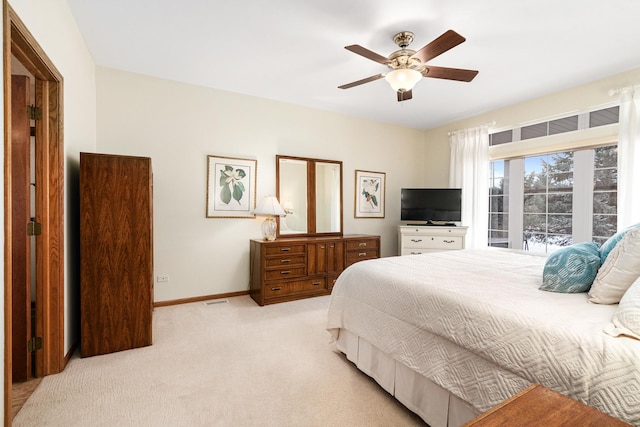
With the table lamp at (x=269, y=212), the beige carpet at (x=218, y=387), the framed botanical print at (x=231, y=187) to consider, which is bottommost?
the beige carpet at (x=218, y=387)

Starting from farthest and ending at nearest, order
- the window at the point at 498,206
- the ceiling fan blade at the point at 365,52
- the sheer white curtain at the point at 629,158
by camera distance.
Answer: the window at the point at 498,206 < the sheer white curtain at the point at 629,158 < the ceiling fan blade at the point at 365,52

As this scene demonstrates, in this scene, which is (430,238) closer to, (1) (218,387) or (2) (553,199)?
(2) (553,199)

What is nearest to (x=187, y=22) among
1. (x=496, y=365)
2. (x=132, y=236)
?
(x=132, y=236)

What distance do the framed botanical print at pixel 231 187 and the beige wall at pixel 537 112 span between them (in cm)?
332

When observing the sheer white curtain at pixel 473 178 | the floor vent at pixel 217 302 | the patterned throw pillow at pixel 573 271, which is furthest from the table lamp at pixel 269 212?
the sheer white curtain at pixel 473 178

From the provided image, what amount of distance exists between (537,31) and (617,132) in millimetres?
1815

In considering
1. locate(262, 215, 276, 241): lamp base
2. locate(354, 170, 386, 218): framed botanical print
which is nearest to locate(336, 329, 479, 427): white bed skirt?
locate(262, 215, 276, 241): lamp base

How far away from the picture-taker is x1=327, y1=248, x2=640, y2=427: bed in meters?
1.00

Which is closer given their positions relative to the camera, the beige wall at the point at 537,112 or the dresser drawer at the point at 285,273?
the beige wall at the point at 537,112

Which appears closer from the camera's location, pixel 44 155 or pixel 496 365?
pixel 496 365

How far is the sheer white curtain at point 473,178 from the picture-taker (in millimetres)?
4602

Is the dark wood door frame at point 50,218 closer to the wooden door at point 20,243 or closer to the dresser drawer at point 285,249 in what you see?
the wooden door at point 20,243

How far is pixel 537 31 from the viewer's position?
2.53 meters

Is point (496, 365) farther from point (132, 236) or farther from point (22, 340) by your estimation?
point (22, 340)
